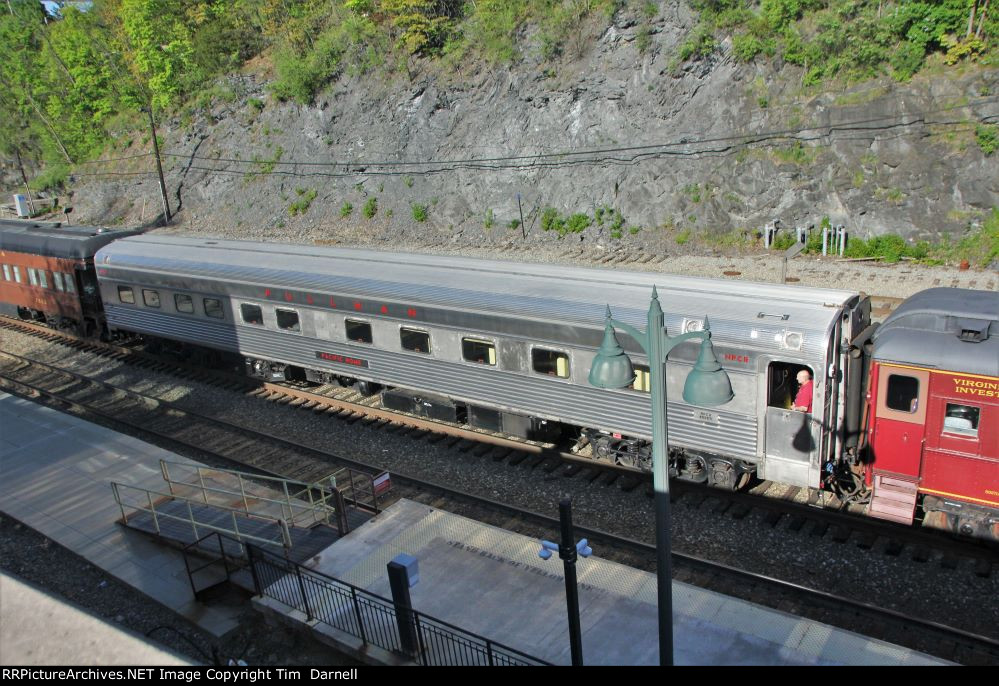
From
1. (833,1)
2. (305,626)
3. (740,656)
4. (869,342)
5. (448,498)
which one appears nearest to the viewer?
(740,656)

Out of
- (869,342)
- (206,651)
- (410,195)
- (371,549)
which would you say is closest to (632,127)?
(410,195)

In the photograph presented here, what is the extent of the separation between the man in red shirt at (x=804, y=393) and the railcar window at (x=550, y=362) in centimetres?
403

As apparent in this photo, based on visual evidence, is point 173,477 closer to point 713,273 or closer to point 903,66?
point 713,273

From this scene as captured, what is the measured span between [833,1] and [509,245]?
1613 centimetres

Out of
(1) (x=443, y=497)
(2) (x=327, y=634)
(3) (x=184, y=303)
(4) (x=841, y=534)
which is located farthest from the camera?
(3) (x=184, y=303)

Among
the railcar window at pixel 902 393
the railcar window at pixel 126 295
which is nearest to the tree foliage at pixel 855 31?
the railcar window at pixel 902 393

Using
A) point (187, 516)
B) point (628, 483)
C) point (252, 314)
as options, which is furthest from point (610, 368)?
point (252, 314)

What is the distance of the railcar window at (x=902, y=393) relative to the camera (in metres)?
10.6

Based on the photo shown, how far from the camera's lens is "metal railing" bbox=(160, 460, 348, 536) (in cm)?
1245

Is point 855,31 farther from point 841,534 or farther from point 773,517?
point 841,534

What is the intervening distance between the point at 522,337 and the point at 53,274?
19.2 meters

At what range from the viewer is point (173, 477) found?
1516cm

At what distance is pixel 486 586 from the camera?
35.5 ft

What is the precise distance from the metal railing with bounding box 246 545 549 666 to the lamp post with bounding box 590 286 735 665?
88.5 inches
